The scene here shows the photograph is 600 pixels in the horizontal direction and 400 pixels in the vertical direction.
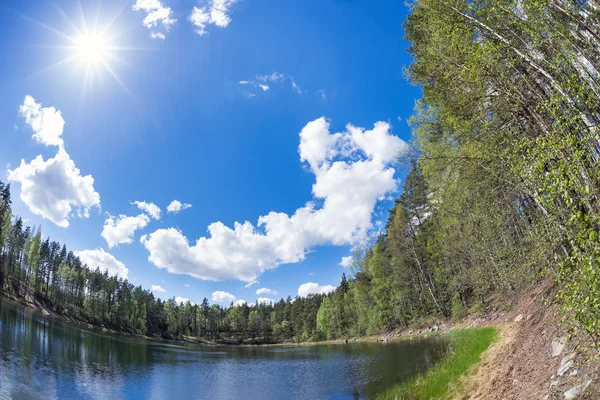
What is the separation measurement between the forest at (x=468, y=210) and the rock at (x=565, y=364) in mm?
1717

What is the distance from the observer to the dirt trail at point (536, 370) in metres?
6.29

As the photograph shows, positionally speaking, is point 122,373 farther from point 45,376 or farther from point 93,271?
point 93,271

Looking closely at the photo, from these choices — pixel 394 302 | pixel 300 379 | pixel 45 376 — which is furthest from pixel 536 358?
pixel 394 302

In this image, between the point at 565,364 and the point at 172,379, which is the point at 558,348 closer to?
the point at 565,364

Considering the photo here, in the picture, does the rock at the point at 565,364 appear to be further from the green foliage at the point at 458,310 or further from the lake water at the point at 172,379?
the green foliage at the point at 458,310

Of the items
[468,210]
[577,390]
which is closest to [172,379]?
[468,210]

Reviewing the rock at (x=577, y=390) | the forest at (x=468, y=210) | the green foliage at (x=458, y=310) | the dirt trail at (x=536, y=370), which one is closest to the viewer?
the forest at (x=468, y=210)

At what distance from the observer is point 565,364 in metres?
7.19

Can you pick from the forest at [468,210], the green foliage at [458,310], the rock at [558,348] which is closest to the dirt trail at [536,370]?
the rock at [558,348]

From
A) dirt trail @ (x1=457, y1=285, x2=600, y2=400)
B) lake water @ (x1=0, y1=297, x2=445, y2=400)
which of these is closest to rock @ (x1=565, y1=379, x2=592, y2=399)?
dirt trail @ (x1=457, y1=285, x2=600, y2=400)

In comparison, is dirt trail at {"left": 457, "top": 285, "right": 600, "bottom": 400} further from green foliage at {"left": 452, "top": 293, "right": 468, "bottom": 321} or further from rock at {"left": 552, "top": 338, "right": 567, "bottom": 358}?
green foliage at {"left": 452, "top": 293, "right": 468, "bottom": 321}

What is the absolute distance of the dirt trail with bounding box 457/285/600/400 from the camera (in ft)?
20.6

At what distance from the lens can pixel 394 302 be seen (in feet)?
179

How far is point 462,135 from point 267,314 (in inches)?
5842
